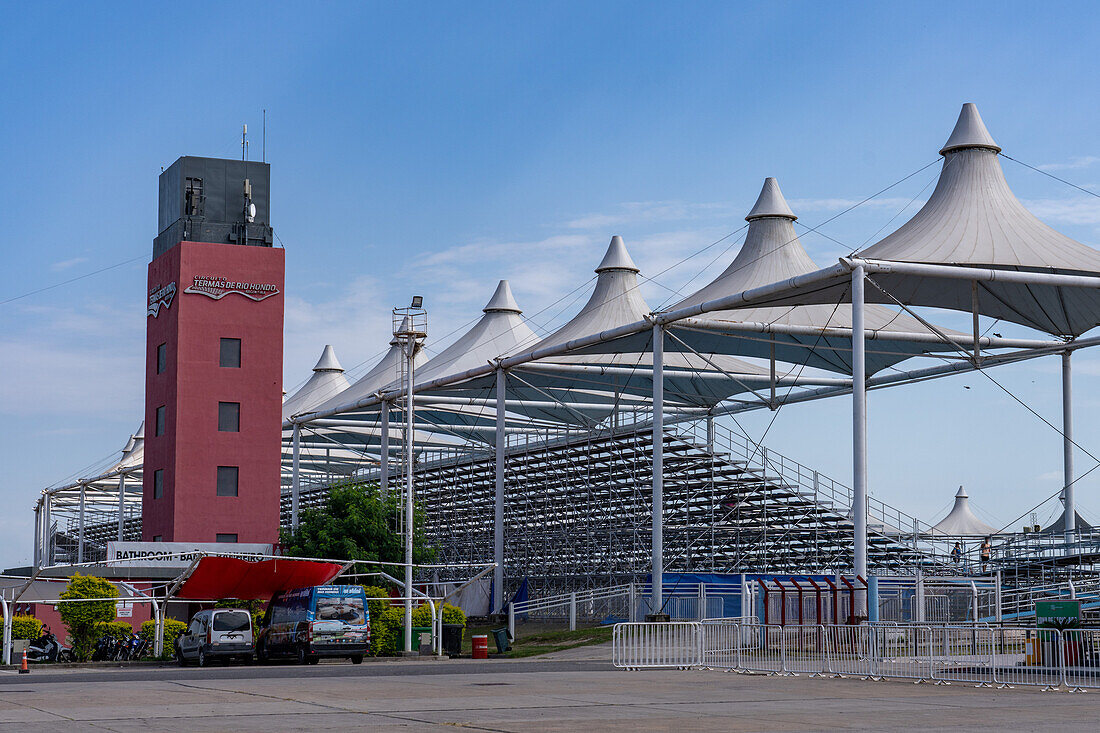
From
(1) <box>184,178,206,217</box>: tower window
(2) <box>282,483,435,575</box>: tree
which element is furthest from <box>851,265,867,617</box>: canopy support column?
(1) <box>184,178,206,217</box>: tower window

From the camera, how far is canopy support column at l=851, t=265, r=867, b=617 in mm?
30016

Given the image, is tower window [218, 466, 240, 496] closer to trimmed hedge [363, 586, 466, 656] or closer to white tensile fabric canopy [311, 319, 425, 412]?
white tensile fabric canopy [311, 319, 425, 412]

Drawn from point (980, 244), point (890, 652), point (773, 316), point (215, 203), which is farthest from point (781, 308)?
point (215, 203)

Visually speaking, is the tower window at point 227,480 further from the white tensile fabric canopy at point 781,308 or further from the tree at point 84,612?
the white tensile fabric canopy at point 781,308

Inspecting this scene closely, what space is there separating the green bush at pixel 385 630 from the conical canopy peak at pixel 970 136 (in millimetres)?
18515

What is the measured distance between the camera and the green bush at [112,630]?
31936 millimetres

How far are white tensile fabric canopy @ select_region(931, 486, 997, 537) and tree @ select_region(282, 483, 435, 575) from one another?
33.8 meters

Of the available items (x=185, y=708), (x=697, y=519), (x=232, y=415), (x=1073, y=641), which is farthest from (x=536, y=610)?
(x=185, y=708)

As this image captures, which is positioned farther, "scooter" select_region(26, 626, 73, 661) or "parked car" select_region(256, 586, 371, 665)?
"scooter" select_region(26, 626, 73, 661)

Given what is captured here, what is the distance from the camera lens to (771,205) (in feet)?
135

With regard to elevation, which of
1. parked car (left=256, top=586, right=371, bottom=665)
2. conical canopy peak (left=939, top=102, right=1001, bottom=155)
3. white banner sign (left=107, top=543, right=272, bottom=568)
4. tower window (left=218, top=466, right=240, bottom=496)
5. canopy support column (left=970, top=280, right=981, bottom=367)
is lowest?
parked car (left=256, top=586, right=371, bottom=665)

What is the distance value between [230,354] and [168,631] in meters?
17.5

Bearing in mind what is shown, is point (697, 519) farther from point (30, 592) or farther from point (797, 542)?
point (30, 592)

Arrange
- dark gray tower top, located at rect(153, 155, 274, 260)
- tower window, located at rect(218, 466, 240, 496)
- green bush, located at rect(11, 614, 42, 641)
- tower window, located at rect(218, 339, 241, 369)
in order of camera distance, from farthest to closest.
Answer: dark gray tower top, located at rect(153, 155, 274, 260) → tower window, located at rect(218, 339, 241, 369) → tower window, located at rect(218, 466, 240, 496) → green bush, located at rect(11, 614, 42, 641)
